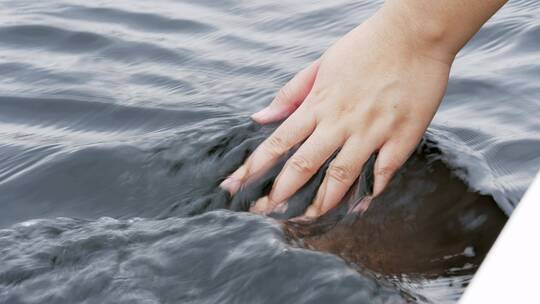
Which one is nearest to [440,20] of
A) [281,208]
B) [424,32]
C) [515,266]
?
[424,32]

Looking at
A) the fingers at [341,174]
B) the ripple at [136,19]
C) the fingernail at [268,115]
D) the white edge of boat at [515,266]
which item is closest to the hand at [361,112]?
the fingers at [341,174]

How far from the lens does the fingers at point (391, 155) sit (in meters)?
2.58

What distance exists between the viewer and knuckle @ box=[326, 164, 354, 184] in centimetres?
256

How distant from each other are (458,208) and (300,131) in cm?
50

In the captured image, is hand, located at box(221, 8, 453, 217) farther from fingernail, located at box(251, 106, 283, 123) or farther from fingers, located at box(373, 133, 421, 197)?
fingernail, located at box(251, 106, 283, 123)

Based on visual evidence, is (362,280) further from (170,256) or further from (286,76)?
(286,76)

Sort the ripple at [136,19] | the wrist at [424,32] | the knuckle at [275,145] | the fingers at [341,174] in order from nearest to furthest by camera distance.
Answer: the wrist at [424,32] < the fingers at [341,174] < the knuckle at [275,145] < the ripple at [136,19]

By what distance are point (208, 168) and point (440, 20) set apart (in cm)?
88

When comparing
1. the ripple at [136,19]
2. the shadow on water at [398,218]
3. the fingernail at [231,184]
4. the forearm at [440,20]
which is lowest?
the shadow on water at [398,218]

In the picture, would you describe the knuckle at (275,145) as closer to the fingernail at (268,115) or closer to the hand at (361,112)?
the hand at (361,112)

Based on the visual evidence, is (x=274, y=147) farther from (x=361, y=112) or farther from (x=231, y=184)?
(x=361, y=112)

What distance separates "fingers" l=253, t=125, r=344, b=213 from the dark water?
5 cm

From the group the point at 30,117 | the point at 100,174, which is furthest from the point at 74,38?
the point at 100,174

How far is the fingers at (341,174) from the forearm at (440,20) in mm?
312
